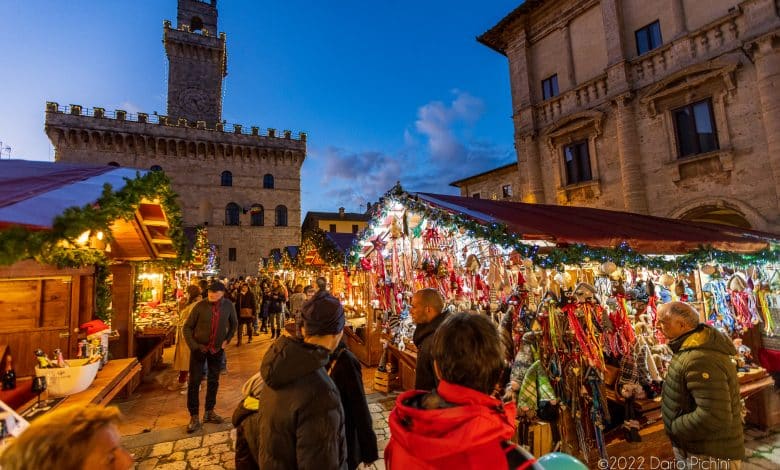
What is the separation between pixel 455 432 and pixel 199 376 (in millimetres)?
4835

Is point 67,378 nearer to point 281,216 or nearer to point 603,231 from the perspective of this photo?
point 603,231

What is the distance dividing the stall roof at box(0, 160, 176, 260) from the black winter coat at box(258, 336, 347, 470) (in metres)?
2.29

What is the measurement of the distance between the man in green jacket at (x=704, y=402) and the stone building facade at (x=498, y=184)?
16.0m

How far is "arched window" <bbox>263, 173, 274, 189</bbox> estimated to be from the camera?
30.5 m

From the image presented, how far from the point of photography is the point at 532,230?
4.38 metres

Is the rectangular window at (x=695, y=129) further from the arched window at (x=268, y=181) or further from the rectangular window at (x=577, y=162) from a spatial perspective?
the arched window at (x=268, y=181)

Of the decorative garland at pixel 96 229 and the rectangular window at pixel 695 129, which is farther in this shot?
the rectangular window at pixel 695 129

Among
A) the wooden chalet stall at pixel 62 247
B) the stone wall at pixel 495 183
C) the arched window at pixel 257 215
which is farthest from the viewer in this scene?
the arched window at pixel 257 215

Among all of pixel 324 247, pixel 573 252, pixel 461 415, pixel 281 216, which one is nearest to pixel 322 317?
pixel 461 415

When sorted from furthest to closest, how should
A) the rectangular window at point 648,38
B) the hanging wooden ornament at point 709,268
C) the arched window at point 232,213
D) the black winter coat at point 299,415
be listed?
the arched window at point 232,213 < the rectangular window at point 648,38 < the hanging wooden ornament at point 709,268 < the black winter coat at point 299,415

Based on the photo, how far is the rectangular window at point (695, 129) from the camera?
32.3 feet

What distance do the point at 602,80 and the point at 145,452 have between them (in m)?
15.1

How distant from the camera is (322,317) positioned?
90.6 inches

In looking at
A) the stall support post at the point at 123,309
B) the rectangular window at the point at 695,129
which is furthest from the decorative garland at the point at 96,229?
the rectangular window at the point at 695,129
